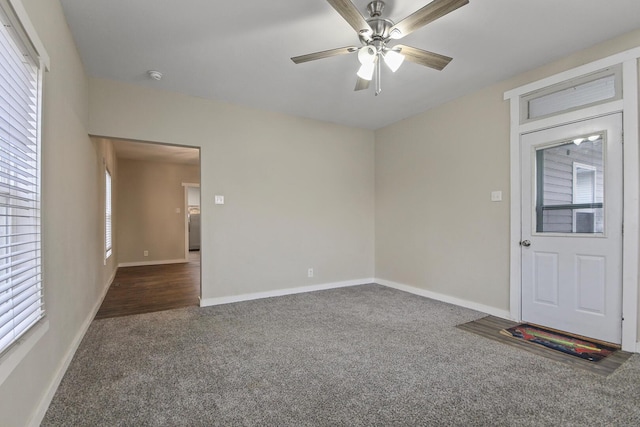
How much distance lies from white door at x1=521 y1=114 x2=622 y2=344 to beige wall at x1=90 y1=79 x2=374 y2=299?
8.13ft

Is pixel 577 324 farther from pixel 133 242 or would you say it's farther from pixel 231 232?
pixel 133 242

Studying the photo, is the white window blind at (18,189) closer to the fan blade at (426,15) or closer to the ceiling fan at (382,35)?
the ceiling fan at (382,35)

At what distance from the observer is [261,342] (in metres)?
2.77

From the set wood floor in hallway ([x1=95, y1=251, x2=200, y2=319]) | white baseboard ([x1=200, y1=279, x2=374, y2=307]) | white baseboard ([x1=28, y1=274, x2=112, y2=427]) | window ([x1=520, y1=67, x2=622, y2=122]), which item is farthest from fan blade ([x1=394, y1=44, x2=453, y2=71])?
wood floor in hallway ([x1=95, y1=251, x2=200, y2=319])

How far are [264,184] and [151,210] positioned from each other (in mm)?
4783

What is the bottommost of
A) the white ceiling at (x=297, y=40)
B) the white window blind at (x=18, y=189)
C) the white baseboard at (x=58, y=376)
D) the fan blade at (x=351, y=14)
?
the white baseboard at (x=58, y=376)

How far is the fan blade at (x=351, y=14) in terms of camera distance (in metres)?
1.81

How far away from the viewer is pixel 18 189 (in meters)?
1.47

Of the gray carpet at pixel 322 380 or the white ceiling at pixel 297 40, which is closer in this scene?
the gray carpet at pixel 322 380

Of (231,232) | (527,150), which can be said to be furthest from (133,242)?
(527,150)

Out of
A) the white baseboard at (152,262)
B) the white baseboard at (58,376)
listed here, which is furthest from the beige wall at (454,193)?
the white baseboard at (152,262)

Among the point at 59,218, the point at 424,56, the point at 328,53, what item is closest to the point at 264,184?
the point at 328,53

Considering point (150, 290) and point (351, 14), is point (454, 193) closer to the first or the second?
point (351, 14)

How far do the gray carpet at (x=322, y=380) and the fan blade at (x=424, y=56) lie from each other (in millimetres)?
2339
